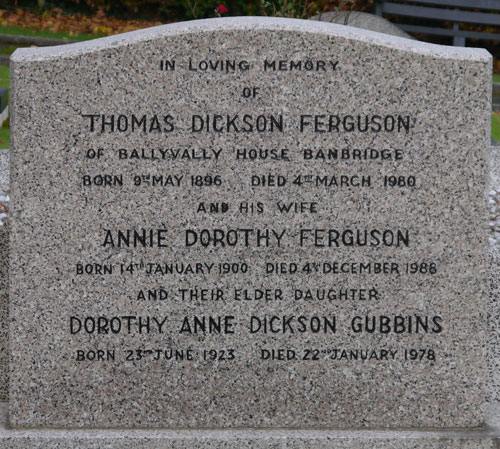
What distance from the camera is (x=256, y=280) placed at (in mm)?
3357

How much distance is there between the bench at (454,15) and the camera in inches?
505

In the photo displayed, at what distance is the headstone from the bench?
33.3 ft

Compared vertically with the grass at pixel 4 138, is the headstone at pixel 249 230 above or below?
above

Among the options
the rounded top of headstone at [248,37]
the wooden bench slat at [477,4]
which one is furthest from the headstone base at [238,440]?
the wooden bench slat at [477,4]

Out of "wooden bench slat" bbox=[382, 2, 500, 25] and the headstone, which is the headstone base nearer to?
the headstone

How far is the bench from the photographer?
12.8 meters

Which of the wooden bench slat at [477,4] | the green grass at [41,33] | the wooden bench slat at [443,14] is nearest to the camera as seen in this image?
the wooden bench slat at [443,14]

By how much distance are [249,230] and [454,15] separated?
10616 mm

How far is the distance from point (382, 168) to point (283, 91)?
1.59ft

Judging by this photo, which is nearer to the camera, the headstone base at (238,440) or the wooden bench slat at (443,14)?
the headstone base at (238,440)

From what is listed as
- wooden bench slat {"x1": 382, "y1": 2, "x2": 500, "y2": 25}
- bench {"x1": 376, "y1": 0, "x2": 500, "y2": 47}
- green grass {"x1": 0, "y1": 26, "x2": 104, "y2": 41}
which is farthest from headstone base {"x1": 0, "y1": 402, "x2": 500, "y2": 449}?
wooden bench slat {"x1": 382, "y1": 2, "x2": 500, "y2": 25}

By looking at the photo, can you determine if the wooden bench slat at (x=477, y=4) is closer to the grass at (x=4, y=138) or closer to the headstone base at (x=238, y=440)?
the grass at (x=4, y=138)

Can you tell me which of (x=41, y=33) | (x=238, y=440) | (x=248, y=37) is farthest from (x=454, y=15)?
(x=238, y=440)

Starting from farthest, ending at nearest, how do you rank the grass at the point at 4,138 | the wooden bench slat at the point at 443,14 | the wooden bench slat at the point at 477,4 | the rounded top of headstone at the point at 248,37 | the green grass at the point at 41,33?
the green grass at the point at 41,33, the wooden bench slat at the point at 477,4, the wooden bench slat at the point at 443,14, the grass at the point at 4,138, the rounded top of headstone at the point at 248,37
